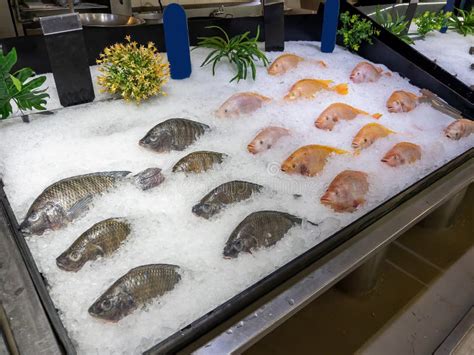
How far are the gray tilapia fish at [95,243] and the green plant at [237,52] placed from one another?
1366 mm

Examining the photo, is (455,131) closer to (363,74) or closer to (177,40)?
(363,74)

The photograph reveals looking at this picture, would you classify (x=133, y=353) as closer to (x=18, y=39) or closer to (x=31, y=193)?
(x=31, y=193)

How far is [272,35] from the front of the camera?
2576mm

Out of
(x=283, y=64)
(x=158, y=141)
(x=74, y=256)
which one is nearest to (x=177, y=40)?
(x=283, y=64)

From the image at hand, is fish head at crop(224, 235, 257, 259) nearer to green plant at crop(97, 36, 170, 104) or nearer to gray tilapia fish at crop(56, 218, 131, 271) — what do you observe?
gray tilapia fish at crop(56, 218, 131, 271)

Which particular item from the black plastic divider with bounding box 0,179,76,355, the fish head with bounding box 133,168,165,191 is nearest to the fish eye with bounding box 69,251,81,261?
the black plastic divider with bounding box 0,179,76,355

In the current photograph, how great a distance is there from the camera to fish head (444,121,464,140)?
6.41 feet

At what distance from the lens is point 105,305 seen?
3.23 ft

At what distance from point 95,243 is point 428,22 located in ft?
11.3

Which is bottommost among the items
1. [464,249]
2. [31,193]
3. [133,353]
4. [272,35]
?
[464,249]

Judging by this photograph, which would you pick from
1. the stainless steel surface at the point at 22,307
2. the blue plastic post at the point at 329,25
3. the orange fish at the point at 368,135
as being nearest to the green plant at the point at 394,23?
the blue plastic post at the point at 329,25

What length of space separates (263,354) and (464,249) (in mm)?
1228

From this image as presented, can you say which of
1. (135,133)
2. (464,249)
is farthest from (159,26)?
(464,249)

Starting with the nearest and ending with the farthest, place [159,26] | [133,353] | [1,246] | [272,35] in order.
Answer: [133,353] < [1,246] < [159,26] < [272,35]
